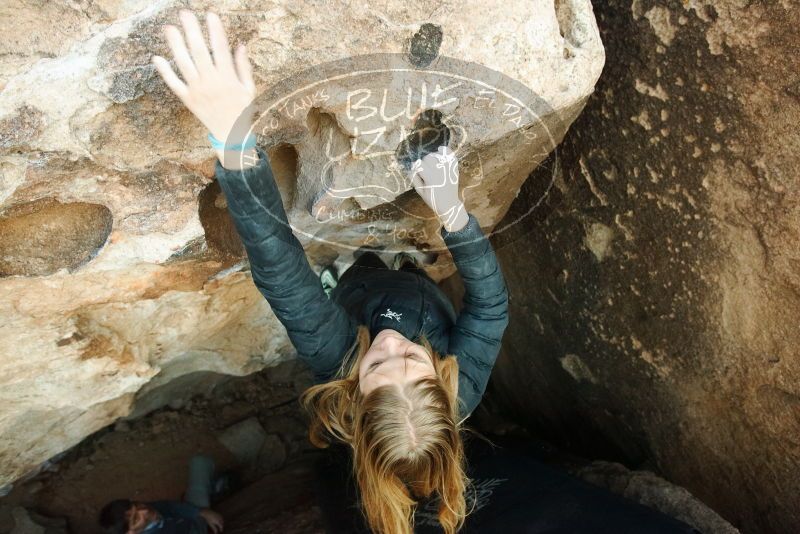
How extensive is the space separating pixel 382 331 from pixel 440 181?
35 centimetres

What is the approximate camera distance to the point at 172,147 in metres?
1.06

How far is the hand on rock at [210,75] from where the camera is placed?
0.81 metres

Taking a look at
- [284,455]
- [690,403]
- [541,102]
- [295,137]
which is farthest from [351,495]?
[541,102]

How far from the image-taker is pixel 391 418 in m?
1.13

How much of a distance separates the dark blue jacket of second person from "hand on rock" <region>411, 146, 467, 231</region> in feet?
0.17

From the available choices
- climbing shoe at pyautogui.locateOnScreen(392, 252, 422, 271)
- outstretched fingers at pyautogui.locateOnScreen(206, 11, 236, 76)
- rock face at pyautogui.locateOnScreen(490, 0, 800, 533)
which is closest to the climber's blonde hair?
climbing shoe at pyautogui.locateOnScreen(392, 252, 422, 271)

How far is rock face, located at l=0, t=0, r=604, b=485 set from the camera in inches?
37.6

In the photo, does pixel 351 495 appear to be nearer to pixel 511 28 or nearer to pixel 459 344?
pixel 459 344

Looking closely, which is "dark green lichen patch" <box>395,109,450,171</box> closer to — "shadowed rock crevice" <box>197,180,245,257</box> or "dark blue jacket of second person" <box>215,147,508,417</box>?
"dark blue jacket of second person" <box>215,147,508,417</box>

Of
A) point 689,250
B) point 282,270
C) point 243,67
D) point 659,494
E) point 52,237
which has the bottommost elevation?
point 659,494

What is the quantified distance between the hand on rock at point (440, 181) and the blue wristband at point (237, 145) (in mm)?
304

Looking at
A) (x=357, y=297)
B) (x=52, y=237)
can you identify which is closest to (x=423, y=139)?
(x=357, y=297)

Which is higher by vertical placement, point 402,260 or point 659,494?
point 402,260

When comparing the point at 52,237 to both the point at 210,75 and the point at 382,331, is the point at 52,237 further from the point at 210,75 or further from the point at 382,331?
the point at 382,331
